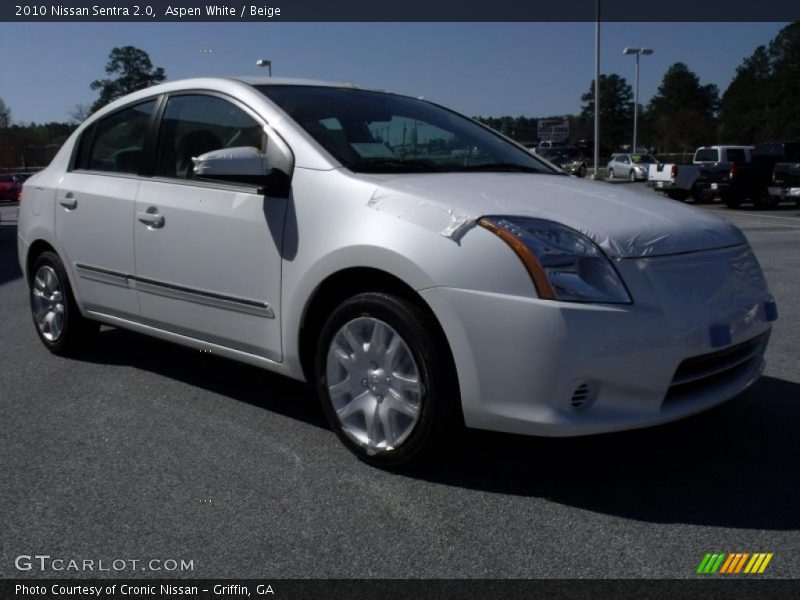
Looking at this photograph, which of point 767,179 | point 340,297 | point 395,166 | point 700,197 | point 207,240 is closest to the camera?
point 340,297

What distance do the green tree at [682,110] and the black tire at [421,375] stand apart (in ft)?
272

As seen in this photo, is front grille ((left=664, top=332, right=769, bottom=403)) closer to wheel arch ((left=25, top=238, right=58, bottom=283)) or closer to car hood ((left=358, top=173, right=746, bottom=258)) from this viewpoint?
car hood ((left=358, top=173, right=746, bottom=258))

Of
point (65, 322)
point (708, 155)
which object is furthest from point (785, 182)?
point (65, 322)

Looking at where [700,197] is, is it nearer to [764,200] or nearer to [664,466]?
[764,200]

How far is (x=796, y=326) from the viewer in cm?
600

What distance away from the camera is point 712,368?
325 centimetres

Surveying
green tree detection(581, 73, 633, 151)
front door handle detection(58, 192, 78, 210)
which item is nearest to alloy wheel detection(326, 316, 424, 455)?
front door handle detection(58, 192, 78, 210)

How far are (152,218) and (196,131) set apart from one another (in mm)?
514

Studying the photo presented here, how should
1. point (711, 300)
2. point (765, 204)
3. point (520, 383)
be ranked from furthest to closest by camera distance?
point (765, 204)
point (711, 300)
point (520, 383)

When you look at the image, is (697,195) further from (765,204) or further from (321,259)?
(321,259)

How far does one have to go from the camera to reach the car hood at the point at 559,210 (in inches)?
123

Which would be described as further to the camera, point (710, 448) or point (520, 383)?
point (710, 448)
